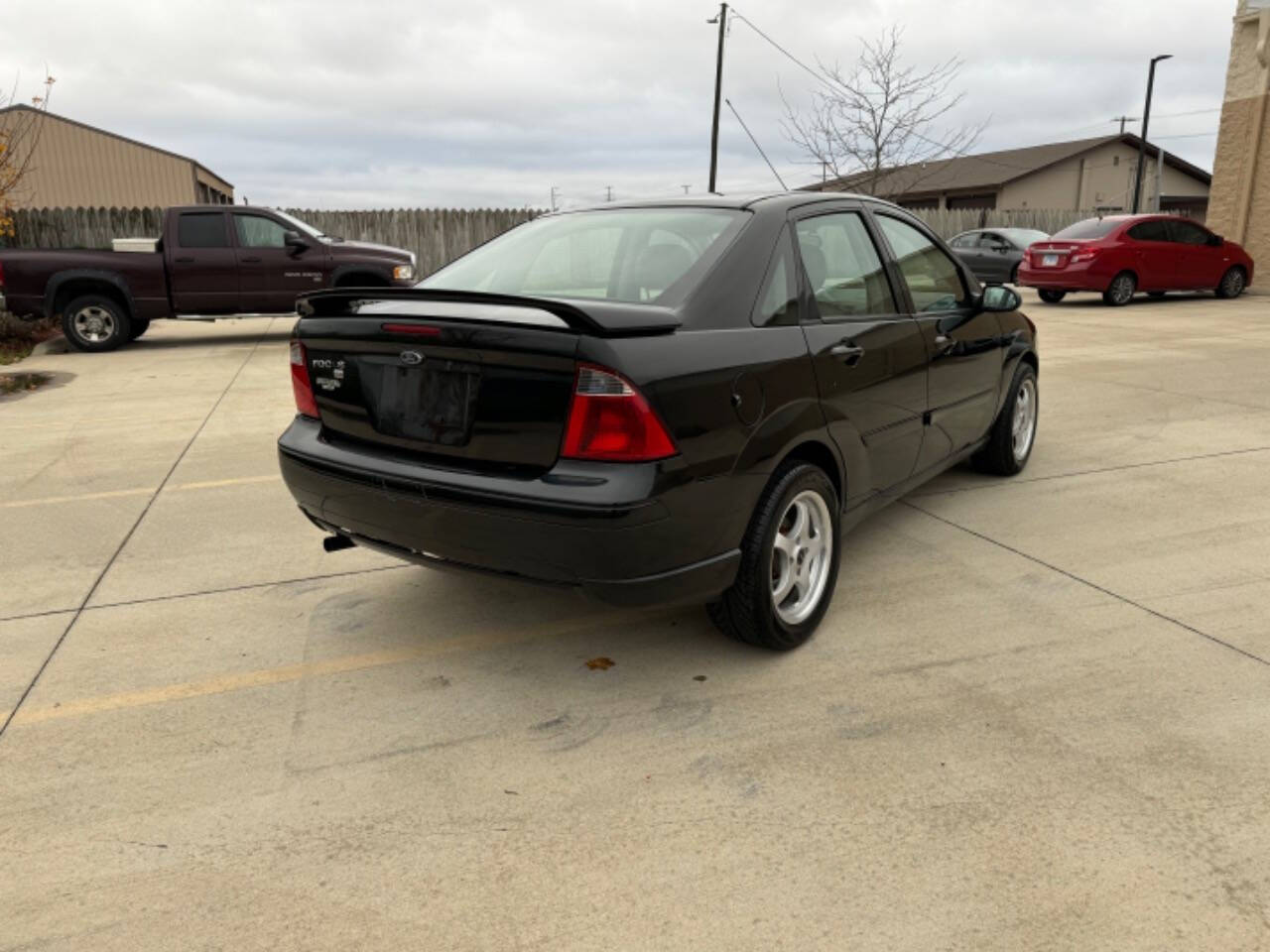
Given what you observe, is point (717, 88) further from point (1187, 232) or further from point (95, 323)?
point (95, 323)

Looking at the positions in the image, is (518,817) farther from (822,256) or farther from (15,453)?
(15,453)

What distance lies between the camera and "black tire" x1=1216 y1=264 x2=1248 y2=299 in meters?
18.2

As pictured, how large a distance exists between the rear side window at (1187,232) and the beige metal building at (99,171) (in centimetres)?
3049

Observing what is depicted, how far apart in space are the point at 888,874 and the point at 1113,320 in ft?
47.7

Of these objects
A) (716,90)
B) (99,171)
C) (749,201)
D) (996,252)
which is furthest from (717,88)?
(749,201)

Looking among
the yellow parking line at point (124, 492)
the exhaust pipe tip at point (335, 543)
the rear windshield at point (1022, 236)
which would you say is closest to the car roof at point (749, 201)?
the exhaust pipe tip at point (335, 543)

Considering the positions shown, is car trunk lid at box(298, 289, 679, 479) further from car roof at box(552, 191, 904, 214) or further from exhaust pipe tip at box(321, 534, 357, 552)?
car roof at box(552, 191, 904, 214)

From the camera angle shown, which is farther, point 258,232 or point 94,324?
point 258,232

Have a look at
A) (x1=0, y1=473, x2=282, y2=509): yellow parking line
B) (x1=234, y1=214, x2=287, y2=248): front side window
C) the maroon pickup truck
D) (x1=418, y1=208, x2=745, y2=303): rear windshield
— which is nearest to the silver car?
the maroon pickup truck

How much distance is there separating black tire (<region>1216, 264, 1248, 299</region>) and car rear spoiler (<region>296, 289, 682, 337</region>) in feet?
62.5

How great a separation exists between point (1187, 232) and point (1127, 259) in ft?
5.76

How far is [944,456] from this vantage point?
4.75 metres

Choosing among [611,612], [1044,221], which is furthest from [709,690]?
[1044,221]

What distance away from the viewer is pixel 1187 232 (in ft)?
57.5
